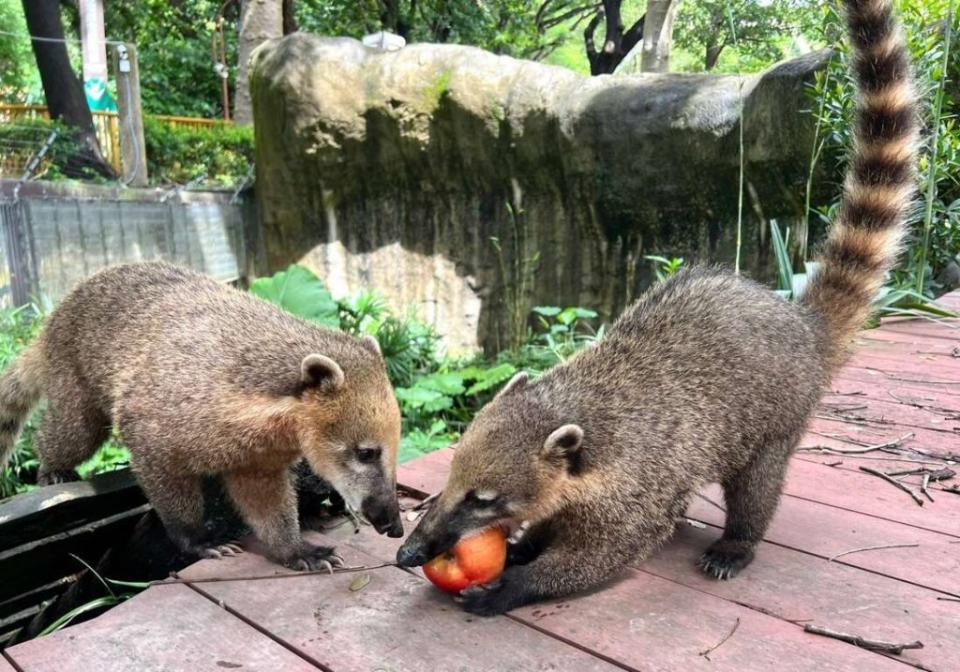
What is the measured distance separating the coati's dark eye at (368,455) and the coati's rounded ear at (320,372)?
0.22 m

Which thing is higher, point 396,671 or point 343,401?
point 343,401

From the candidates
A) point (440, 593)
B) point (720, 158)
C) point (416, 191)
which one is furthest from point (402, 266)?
point (440, 593)

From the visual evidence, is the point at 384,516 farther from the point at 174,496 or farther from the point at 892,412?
the point at 892,412

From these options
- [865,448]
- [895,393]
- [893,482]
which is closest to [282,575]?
[893,482]

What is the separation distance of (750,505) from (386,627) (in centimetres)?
109

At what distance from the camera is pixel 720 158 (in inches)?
279

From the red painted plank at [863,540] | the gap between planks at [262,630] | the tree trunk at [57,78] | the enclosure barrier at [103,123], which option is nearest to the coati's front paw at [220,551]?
the gap between planks at [262,630]

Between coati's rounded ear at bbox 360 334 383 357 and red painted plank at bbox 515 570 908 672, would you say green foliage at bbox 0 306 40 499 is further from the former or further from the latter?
red painted plank at bbox 515 570 908 672

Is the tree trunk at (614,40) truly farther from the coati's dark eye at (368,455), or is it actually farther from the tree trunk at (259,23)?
the coati's dark eye at (368,455)

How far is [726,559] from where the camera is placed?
7.48ft

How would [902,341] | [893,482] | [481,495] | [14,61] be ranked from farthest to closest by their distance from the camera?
[14,61], [902,341], [893,482], [481,495]

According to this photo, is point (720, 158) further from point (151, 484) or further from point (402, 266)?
point (151, 484)

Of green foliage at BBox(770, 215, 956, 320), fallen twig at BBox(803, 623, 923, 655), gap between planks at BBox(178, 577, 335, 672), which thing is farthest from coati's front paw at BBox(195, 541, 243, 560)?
green foliage at BBox(770, 215, 956, 320)

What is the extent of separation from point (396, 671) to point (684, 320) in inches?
52.3
